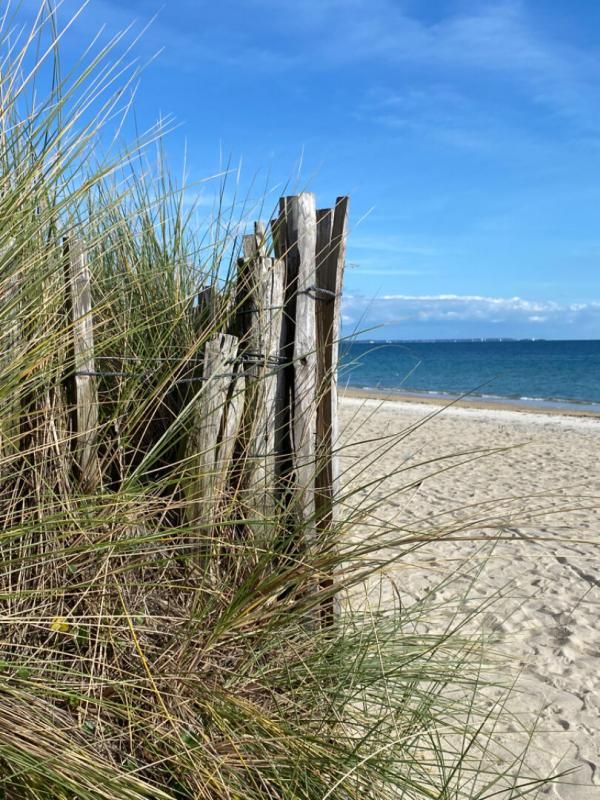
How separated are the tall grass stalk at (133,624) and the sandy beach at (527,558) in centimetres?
34

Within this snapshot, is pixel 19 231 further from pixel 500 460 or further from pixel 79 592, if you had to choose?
pixel 500 460

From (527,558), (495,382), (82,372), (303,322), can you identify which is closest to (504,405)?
(495,382)

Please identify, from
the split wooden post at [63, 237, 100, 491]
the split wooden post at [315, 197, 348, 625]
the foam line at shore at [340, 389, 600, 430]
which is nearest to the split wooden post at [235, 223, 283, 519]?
the split wooden post at [315, 197, 348, 625]

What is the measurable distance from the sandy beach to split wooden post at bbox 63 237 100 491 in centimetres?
79

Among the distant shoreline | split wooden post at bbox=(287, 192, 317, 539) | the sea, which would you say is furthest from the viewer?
the distant shoreline

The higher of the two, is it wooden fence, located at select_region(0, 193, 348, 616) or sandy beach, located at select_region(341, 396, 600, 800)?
wooden fence, located at select_region(0, 193, 348, 616)

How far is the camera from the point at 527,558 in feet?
17.7

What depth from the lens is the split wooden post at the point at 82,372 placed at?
2260mm

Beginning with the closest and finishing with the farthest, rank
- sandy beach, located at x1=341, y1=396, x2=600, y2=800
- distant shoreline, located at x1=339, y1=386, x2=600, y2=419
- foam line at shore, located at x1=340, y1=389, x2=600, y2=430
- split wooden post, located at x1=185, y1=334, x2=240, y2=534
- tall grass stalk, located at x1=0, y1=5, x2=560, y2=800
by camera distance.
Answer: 1. tall grass stalk, located at x1=0, y1=5, x2=560, y2=800
2. split wooden post, located at x1=185, y1=334, x2=240, y2=534
3. sandy beach, located at x1=341, y1=396, x2=600, y2=800
4. foam line at shore, located at x1=340, y1=389, x2=600, y2=430
5. distant shoreline, located at x1=339, y1=386, x2=600, y2=419

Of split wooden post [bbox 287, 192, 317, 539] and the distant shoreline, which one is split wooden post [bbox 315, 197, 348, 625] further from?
the distant shoreline

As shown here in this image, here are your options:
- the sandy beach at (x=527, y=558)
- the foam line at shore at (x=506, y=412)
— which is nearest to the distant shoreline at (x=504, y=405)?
the foam line at shore at (x=506, y=412)

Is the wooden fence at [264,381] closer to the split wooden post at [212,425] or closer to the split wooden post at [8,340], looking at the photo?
the split wooden post at [212,425]

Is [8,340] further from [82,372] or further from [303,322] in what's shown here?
[303,322]

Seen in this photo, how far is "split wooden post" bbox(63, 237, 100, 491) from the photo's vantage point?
7.41 ft
